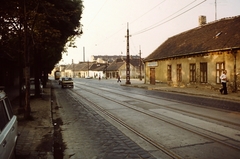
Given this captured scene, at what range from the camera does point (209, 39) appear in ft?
78.8

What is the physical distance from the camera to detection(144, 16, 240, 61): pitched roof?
67.8ft

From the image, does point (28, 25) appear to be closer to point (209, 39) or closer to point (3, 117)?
point (3, 117)

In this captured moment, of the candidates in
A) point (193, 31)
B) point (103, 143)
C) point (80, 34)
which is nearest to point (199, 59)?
point (193, 31)

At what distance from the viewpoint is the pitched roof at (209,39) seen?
2066cm

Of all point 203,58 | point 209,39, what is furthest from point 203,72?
point 209,39

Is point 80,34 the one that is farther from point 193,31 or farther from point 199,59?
point 193,31

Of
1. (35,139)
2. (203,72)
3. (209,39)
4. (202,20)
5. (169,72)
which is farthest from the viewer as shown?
(202,20)

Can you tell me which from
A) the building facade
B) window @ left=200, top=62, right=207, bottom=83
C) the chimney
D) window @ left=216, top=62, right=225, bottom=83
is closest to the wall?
the building facade

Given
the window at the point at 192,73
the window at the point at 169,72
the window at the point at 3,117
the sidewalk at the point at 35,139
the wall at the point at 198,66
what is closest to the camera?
the window at the point at 3,117

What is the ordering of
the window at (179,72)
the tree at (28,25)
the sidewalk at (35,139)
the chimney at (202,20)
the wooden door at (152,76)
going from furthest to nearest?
the wooden door at (152,76) → the chimney at (202,20) → the window at (179,72) → the tree at (28,25) → the sidewalk at (35,139)

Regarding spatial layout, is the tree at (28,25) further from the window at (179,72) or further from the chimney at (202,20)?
the chimney at (202,20)

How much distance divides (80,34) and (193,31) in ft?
53.1

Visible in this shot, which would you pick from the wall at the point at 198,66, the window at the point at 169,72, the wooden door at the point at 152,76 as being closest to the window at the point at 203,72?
the wall at the point at 198,66

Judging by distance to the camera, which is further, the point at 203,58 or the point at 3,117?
the point at 203,58
